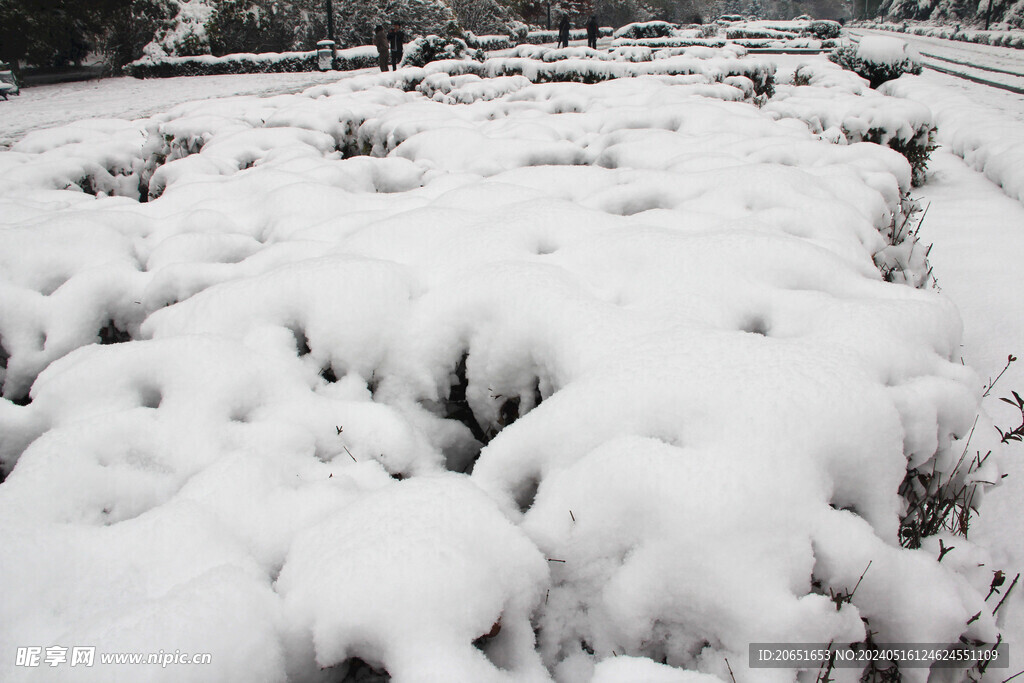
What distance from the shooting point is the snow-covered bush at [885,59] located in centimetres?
978

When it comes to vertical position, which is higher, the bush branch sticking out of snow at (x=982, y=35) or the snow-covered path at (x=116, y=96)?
the bush branch sticking out of snow at (x=982, y=35)

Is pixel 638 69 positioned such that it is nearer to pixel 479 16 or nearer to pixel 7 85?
pixel 7 85

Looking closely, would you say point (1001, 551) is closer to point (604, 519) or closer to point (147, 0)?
point (604, 519)

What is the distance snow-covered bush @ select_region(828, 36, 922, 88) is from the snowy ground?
9004 millimetres

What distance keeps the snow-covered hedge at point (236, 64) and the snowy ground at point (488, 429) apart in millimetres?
17853

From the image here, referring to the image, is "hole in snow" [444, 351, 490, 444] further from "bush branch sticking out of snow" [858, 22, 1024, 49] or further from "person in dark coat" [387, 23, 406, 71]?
"bush branch sticking out of snow" [858, 22, 1024, 49]

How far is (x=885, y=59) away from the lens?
33.1 feet

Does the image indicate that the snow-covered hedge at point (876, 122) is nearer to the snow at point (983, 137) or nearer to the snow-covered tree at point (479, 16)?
the snow at point (983, 137)

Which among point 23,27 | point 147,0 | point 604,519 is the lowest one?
point 604,519

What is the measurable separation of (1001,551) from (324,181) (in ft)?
12.4

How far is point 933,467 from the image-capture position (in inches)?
65.2

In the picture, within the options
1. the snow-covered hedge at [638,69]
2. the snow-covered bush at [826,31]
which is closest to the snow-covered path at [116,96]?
the snow-covered hedge at [638,69]

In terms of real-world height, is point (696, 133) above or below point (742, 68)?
below

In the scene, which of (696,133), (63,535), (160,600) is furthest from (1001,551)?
(696,133)
